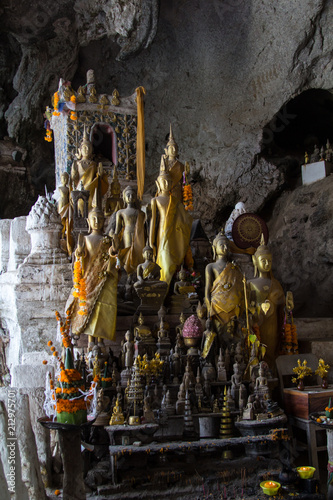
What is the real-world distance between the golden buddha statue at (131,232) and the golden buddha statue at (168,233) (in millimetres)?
260

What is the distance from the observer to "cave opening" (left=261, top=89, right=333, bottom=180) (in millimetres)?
13992

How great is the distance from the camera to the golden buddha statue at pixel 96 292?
629cm

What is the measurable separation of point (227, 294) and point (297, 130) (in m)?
10.1

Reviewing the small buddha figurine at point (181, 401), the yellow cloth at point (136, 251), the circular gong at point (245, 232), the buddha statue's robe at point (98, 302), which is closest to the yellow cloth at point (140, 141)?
the circular gong at point (245, 232)

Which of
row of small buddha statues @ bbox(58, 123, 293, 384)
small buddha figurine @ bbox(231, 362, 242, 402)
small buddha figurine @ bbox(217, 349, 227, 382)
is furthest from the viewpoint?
row of small buddha statues @ bbox(58, 123, 293, 384)

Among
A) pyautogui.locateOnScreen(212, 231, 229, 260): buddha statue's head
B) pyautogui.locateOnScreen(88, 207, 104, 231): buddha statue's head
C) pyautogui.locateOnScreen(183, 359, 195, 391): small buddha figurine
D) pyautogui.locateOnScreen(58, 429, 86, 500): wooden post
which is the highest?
pyautogui.locateOnScreen(88, 207, 104, 231): buddha statue's head

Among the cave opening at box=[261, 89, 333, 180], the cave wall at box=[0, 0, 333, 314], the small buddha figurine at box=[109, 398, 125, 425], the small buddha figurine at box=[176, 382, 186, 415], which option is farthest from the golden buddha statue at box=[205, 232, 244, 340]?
the cave opening at box=[261, 89, 333, 180]

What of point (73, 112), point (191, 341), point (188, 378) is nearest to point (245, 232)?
point (191, 341)

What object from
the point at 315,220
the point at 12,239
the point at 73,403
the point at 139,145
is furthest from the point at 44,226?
the point at 315,220

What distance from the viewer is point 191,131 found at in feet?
51.2

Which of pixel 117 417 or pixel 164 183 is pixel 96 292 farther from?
pixel 164 183

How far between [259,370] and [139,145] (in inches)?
292

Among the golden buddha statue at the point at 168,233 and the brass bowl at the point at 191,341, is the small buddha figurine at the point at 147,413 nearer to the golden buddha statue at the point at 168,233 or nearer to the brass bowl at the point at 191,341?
the brass bowl at the point at 191,341

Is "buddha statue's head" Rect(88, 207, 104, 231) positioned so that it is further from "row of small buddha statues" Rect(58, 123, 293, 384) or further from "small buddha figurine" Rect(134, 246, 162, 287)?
"small buddha figurine" Rect(134, 246, 162, 287)
